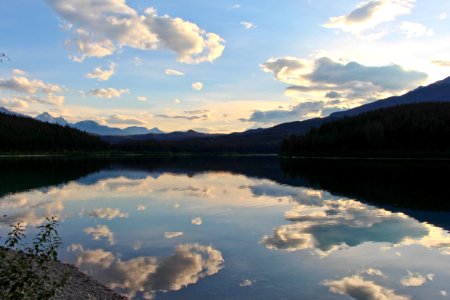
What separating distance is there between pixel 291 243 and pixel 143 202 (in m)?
23.5

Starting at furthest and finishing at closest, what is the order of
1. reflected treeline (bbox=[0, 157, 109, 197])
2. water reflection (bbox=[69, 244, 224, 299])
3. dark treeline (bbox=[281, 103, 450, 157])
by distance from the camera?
1. dark treeline (bbox=[281, 103, 450, 157])
2. reflected treeline (bbox=[0, 157, 109, 197])
3. water reflection (bbox=[69, 244, 224, 299])

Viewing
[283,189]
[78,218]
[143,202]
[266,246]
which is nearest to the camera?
[266,246]

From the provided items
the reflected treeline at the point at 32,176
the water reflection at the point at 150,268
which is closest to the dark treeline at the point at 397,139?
the reflected treeline at the point at 32,176

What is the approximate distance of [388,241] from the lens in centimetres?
2683

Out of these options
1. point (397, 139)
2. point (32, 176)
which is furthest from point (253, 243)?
point (397, 139)

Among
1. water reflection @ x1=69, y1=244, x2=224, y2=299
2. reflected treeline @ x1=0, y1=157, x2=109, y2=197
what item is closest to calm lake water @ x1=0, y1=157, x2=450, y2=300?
water reflection @ x1=69, y1=244, x2=224, y2=299

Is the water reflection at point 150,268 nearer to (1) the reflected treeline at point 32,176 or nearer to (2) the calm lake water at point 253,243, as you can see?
(2) the calm lake water at point 253,243

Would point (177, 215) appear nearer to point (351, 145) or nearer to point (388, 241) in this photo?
point (388, 241)

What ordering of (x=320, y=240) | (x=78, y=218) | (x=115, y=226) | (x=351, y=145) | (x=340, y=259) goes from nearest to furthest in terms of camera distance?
(x=340, y=259) < (x=320, y=240) < (x=115, y=226) < (x=78, y=218) < (x=351, y=145)

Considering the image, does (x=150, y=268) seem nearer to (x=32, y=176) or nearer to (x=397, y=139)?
(x=32, y=176)

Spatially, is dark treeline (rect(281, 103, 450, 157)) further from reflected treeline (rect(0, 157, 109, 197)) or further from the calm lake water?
the calm lake water

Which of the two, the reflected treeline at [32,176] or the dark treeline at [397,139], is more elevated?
the dark treeline at [397,139]

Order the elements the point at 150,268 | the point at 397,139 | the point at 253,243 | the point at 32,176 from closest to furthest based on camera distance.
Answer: the point at 150,268 < the point at 253,243 < the point at 32,176 < the point at 397,139

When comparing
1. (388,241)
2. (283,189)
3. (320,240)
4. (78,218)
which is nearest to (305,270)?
(320,240)
